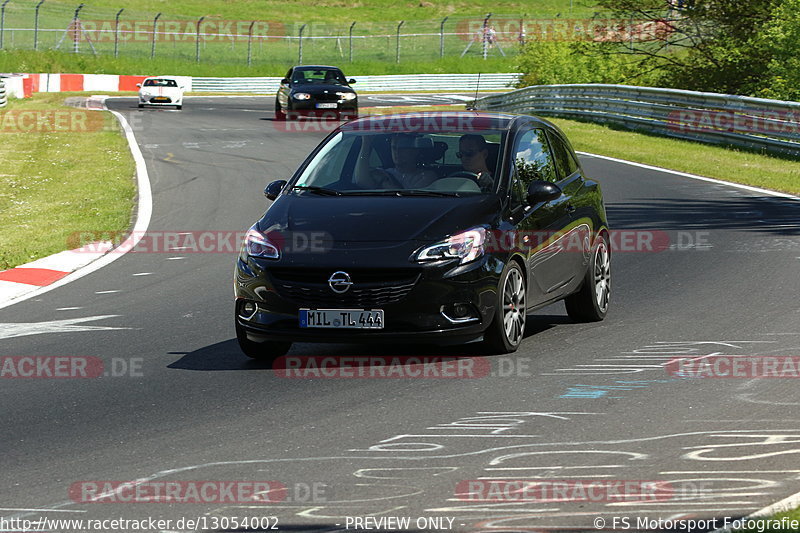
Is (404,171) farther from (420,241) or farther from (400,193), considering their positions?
(420,241)

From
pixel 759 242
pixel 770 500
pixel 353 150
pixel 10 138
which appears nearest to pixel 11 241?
pixel 353 150

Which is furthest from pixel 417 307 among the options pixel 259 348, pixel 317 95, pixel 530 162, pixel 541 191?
pixel 317 95

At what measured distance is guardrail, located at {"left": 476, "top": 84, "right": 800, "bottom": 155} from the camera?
25312 millimetres

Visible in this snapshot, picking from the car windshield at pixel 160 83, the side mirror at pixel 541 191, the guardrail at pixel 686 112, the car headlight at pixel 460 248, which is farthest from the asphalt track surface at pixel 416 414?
the car windshield at pixel 160 83

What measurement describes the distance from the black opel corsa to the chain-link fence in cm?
5838

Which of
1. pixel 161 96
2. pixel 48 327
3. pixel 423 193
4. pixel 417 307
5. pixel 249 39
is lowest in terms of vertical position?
pixel 161 96

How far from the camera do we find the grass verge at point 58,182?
A: 16.2 metres

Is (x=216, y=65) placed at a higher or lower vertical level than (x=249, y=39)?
lower

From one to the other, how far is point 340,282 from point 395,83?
5695cm

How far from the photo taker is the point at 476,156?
9617mm

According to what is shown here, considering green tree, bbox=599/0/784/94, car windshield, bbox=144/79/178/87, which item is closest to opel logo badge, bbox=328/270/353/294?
green tree, bbox=599/0/784/94

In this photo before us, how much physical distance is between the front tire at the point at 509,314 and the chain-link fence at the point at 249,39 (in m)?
59.5

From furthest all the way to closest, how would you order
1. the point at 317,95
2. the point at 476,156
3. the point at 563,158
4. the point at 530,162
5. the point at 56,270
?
the point at 317,95 → the point at 56,270 → the point at 563,158 → the point at 530,162 → the point at 476,156

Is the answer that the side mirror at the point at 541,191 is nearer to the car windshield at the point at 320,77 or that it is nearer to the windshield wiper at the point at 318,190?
the windshield wiper at the point at 318,190
